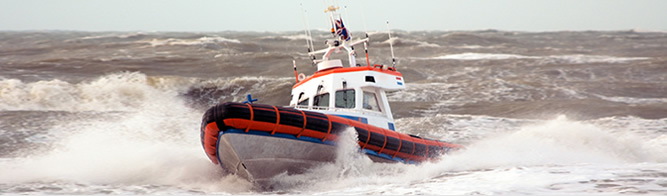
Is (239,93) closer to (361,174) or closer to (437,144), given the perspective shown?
(437,144)

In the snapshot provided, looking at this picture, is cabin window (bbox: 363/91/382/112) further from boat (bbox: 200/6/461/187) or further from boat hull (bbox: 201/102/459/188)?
boat hull (bbox: 201/102/459/188)

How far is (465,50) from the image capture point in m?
37.0

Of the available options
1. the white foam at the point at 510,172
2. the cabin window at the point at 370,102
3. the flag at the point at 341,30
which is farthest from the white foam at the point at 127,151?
the flag at the point at 341,30

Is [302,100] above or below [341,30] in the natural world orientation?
below

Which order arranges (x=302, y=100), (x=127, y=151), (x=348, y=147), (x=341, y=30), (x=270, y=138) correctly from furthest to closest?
(x=341, y=30), (x=127, y=151), (x=302, y=100), (x=348, y=147), (x=270, y=138)

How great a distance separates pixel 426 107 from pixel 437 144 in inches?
300

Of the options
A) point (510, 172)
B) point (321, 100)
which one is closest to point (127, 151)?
point (321, 100)

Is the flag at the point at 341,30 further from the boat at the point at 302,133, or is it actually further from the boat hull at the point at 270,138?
the boat hull at the point at 270,138

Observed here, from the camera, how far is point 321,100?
8.94 metres

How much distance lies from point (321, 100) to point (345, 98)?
0.37 metres

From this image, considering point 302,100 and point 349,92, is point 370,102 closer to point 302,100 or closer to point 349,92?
point 349,92

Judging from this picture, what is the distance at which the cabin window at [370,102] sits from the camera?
9070 mm

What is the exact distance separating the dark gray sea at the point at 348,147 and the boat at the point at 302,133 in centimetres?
24

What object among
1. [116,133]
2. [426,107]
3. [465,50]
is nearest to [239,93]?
[426,107]
